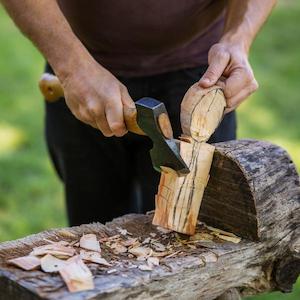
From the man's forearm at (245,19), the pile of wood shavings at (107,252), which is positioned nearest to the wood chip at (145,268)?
the pile of wood shavings at (107,252)

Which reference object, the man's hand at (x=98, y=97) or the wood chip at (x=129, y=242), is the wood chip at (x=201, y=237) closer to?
the wood chip at (x=129, y=242)

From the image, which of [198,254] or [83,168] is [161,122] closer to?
[198,254]

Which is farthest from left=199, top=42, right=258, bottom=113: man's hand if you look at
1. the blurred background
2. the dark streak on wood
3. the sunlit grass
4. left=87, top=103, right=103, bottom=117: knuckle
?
the sunlit grass

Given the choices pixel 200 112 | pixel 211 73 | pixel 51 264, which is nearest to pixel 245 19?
pixel 211 73

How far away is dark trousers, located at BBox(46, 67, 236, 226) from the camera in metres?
2.01

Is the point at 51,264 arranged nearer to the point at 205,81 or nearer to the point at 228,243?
the point at 228,243

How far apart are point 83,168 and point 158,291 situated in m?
0.86

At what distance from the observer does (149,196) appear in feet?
6.82

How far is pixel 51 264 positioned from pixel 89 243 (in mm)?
133

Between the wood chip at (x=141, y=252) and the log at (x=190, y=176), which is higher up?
the log at (x=190, y=176)

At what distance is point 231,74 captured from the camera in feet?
5.52

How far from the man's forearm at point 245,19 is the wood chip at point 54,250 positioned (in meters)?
0.64

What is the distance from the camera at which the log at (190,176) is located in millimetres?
1552

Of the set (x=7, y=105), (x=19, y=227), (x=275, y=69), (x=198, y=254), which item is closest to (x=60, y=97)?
(x=198, y=254)
